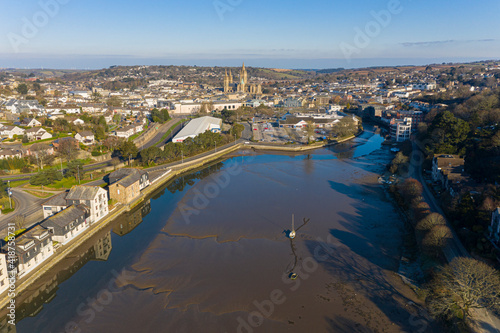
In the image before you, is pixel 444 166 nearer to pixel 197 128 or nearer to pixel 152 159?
pixel 152 159

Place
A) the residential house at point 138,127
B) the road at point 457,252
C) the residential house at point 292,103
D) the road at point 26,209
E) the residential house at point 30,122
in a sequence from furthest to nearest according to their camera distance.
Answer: the residential house at point 292,103 < the residential house at point 138,127 < the residential house at point 30,122 < the road at point 26,209 < the road at point 457,252

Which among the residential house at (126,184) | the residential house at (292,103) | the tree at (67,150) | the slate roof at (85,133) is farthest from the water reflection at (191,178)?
the residential house at (292,103)

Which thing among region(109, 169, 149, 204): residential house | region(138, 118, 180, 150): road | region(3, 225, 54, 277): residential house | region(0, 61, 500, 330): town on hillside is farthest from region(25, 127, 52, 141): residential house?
region(3, 225, 54, 277): residential house

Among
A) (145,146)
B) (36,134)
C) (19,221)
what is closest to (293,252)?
(19,221)

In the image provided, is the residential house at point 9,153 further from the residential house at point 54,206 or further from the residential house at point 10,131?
the residential house at point 54,206

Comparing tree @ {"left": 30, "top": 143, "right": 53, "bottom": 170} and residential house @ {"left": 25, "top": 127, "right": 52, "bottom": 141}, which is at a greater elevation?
residential house @ {"left": 25, "top": 127, "right": 52, "bottom": 141}

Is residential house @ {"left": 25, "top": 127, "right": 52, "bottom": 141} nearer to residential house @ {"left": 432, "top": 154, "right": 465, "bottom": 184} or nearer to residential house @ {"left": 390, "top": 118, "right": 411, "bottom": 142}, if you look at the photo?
residential house @ {"left": 432, "top": 154, "right": 465, "bottom": 184}
